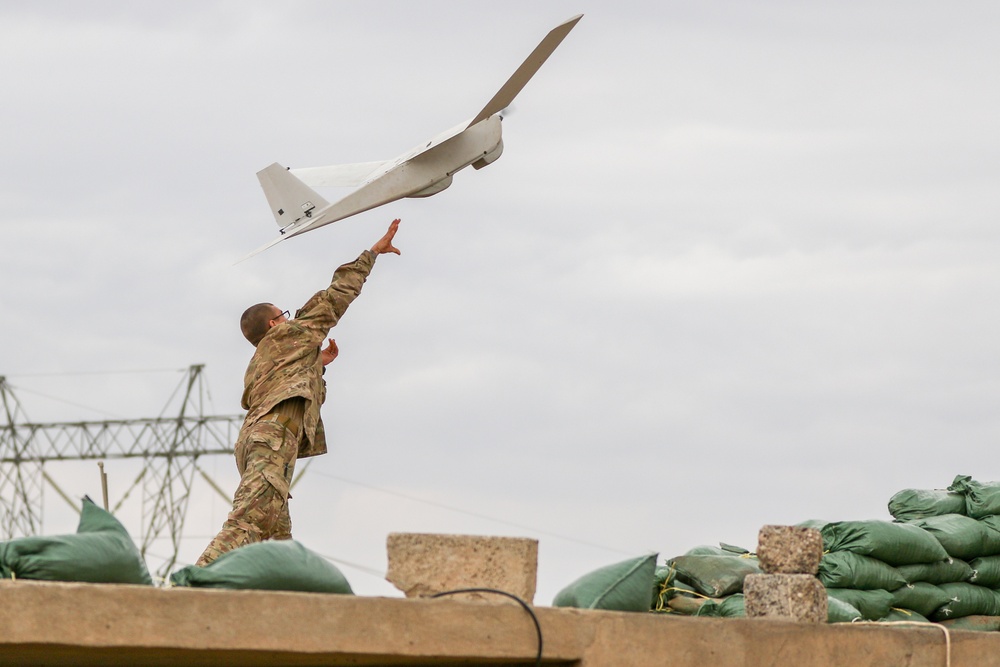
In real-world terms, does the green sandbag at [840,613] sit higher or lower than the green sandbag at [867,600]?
lower

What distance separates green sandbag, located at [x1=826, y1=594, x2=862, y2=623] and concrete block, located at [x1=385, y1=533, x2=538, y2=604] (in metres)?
2.20

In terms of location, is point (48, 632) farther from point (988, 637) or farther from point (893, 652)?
point (988, 637)

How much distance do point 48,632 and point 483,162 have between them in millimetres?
9715

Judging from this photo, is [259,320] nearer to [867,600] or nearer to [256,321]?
[256,321]

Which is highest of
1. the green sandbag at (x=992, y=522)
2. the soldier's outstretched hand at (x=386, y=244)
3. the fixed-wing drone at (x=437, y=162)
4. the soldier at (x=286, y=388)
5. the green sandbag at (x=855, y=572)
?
the fixed-wing drone at (x=437, y=162)

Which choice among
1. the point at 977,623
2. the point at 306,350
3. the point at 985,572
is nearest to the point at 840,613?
the point at 977,623

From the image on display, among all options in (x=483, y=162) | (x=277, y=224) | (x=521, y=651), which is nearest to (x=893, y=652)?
(x=521, y=651)

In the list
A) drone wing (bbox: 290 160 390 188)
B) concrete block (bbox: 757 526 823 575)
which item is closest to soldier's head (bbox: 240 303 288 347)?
→ concrete block (bbox: 757 526 823 575)

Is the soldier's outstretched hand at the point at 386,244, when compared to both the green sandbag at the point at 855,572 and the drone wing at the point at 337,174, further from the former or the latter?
the drone wing at the point at 337,174

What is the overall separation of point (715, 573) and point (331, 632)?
3031mm

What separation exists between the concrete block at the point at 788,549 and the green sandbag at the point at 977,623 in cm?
216

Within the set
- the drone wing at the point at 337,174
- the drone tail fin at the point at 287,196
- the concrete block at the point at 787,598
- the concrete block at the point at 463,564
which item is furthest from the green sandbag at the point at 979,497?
the drone tail fin at the point at 287,196

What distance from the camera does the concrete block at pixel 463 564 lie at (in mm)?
5617

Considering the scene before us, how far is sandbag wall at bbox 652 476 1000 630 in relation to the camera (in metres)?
7.66
